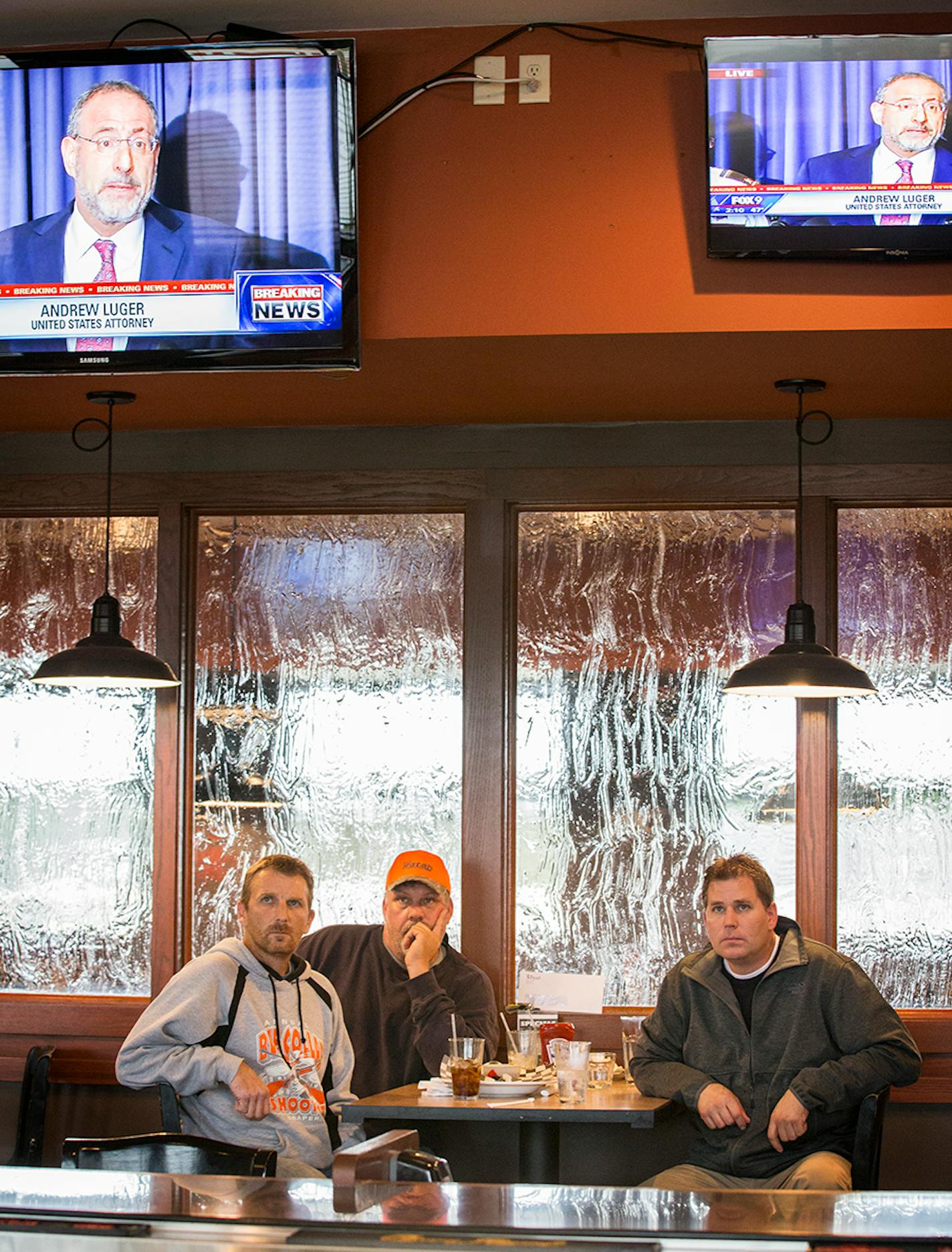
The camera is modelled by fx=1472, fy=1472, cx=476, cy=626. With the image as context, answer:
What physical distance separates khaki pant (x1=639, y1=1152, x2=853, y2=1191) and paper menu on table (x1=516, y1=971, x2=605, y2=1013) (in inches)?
29.5

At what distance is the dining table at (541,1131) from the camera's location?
3.69 metres

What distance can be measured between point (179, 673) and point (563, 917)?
4.84 ft

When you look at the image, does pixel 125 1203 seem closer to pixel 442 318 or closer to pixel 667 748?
pixel 442 318

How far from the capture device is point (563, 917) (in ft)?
15.3

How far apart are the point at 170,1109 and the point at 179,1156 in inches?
46.2

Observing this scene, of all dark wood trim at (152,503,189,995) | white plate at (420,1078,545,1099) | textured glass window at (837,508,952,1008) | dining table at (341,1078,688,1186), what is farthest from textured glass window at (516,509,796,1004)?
dark wood trim at (152,503,189,995)

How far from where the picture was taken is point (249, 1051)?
3.72 meters

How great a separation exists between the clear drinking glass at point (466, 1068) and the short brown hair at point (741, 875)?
76cm

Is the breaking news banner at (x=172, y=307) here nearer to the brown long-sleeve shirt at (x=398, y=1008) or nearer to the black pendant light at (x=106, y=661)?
the black pendant light at (x=106, y=661)

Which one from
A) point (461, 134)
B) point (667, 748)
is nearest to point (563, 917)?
point (667, 748)

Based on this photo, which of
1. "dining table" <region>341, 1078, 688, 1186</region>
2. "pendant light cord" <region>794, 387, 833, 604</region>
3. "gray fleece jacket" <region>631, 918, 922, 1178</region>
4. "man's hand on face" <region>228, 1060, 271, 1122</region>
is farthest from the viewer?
"pendant light cord" <region>794, 387, 833, 604</region>

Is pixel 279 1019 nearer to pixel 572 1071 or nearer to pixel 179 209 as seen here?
pixel 572 1071

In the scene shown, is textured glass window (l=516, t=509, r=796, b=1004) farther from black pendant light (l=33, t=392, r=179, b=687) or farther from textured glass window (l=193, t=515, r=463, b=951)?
black pendant light (l=33, t=392, r=179, b=687)

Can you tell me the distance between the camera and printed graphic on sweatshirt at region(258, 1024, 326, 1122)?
3.71 metres
